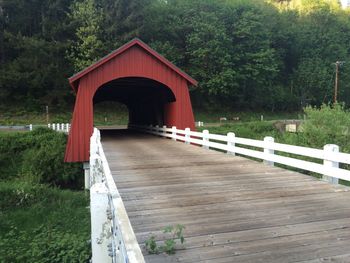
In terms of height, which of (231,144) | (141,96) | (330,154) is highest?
(141,96)

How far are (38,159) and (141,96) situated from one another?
8093mm

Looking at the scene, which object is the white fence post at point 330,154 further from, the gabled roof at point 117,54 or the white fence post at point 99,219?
the gabled roof at point 117,54

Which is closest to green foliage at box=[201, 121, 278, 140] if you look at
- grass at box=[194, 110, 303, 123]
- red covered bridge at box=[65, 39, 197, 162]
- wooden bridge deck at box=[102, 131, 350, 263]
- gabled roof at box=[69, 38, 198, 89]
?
grass at box=[194, 110, 303, 123]

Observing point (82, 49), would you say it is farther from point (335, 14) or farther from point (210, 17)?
point (335, 14)

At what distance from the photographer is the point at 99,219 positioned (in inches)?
143

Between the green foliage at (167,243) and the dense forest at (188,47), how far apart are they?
115ft

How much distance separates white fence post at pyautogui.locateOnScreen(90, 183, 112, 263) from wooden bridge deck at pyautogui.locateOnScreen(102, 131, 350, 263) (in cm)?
41

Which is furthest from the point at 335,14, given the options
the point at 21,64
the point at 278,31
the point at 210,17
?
the point at 21,64

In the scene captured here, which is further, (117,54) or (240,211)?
(117,54)

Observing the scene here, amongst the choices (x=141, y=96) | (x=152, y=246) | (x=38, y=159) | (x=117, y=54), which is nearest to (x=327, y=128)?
(x=117, y=54)

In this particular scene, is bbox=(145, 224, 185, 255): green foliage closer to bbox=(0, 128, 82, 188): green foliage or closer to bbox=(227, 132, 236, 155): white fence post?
bbox=(227, 132, 236, 155): white fence post

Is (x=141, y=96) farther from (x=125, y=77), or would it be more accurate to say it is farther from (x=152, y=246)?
(x=152, y=246)

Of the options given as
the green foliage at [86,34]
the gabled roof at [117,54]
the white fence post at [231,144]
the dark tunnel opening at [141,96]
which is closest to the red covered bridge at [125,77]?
the gabled roof at [117,54]

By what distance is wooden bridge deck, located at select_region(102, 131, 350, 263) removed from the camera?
11.9 feet
